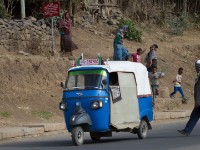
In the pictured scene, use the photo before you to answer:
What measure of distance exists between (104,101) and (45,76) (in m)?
9.43

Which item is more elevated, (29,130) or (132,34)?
(132,34)

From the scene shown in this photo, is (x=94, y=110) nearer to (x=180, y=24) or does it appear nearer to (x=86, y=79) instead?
(x=86, y=79)

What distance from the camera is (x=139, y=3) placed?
35500 mm

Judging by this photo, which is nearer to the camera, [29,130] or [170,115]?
[29,130]

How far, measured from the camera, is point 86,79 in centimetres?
1495

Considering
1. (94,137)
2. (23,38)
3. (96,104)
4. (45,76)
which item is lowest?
(94,137)

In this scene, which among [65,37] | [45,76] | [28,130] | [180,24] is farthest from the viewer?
[180,24]

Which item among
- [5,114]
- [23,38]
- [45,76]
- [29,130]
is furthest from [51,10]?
[29,130]

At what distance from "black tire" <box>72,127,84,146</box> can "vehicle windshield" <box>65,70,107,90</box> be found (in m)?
1.02

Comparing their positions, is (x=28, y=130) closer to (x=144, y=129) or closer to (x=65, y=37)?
(x=144, y=129)

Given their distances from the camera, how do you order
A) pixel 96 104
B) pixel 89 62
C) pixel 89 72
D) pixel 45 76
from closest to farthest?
pixel 96 104, pixel 89 72, pixel 89 62, pixel 45 76

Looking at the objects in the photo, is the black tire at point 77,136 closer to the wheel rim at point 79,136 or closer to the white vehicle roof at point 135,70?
the wheel rim at point 79,136

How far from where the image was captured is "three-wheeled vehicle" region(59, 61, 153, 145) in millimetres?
14469

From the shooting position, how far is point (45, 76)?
23.7 meters
